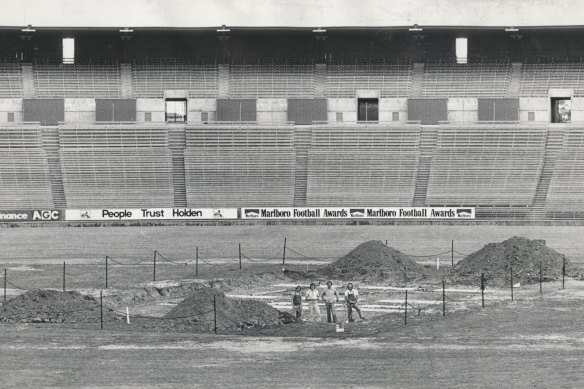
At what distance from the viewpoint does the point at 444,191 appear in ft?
168

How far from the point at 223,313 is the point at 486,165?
32011 millimetres

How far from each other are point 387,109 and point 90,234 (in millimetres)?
21345

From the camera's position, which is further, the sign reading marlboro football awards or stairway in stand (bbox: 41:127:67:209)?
stairway in stand (bbox: 41:127:67:209)

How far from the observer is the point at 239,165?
5300cm

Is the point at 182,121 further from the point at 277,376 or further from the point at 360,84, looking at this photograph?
the point at 277,376

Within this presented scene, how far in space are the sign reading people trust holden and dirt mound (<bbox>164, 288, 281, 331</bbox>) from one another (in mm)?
25179

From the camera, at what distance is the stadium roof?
5509 cm

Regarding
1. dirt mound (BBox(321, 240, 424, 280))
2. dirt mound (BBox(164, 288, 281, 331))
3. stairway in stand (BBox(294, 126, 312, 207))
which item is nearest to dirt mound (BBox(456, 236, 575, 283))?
dirt mound (BBox(321, 240, 424, 280))

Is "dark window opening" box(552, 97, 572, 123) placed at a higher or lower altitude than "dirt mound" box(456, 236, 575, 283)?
higher

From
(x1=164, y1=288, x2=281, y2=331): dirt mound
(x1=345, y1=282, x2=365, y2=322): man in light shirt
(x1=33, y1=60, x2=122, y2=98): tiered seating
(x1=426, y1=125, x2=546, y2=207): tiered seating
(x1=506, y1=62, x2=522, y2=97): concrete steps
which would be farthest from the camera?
(x1=33, y1=60, x2=122, y2=98): tiered seating

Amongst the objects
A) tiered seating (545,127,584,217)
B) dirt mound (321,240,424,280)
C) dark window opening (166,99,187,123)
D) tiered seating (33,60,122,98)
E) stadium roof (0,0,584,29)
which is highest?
stadium roof (0,0,584,29)

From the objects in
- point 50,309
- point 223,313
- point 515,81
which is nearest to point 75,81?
point 515,81

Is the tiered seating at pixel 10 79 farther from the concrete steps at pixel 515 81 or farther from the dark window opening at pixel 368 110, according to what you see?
the concrete steps at pixel 515 81

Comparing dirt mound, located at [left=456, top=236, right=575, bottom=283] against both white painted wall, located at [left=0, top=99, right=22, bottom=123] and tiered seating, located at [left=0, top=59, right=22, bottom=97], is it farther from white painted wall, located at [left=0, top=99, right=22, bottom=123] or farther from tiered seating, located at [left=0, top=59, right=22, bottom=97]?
tiered seating, located at [left=0, top=59, right=22, bottom=97]
